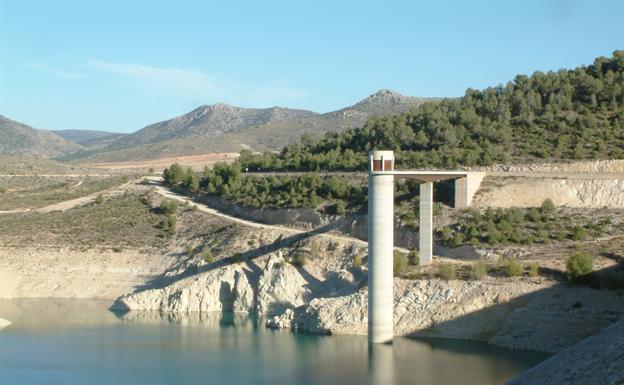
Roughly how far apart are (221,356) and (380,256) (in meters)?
10.2

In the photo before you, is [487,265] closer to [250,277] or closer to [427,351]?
[427,351]

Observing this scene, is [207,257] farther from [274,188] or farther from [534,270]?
[534,270]

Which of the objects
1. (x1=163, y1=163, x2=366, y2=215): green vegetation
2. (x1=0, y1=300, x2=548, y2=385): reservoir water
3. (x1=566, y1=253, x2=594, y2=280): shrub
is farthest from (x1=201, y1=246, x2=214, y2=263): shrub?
(x1=566, y1=253, x2=594, y2=280): shrub

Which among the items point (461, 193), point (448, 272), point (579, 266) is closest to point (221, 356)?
point (448, 272)

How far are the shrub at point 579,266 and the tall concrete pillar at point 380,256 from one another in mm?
9584

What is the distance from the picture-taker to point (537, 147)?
7450cm

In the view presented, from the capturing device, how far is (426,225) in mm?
59156

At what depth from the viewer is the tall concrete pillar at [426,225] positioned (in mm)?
59156

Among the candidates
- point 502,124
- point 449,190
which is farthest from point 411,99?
point 449,190

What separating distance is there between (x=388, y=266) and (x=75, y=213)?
38.2 meters

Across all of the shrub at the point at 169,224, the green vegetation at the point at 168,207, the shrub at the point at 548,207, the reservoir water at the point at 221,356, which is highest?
the shrub at the point at 548,207

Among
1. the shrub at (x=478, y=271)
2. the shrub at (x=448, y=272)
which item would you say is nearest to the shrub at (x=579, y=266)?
the shrub at (x=478, y=271)

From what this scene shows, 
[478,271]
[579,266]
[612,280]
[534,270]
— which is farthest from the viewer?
[478,271]

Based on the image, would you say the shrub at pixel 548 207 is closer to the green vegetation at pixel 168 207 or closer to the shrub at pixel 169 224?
the shrub at pixel 169 224
